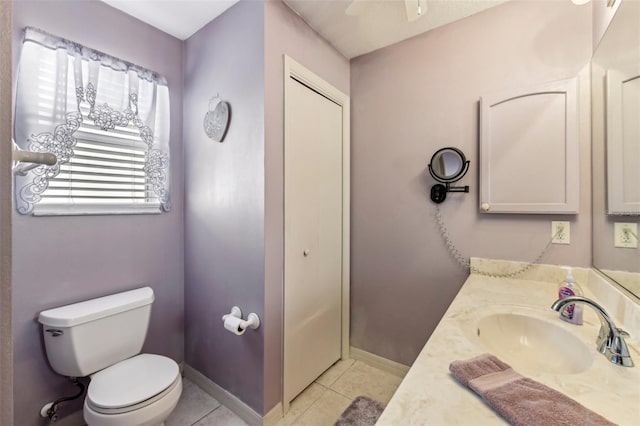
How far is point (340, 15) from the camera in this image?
1.66 meters

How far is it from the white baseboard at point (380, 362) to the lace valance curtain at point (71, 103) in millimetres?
1861

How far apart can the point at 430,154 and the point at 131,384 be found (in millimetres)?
2105

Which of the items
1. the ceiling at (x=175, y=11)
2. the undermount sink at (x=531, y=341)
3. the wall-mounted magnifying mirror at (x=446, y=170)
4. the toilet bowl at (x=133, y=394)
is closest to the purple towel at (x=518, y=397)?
the undermount sink at (x=531, y=341)

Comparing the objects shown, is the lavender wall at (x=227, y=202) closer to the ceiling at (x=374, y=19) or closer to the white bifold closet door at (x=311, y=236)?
the white bifold closet door at (x=311, y=236)

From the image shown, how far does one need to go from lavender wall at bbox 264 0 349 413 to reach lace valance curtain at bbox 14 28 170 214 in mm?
863

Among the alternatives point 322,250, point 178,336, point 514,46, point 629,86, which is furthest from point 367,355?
point 514,46

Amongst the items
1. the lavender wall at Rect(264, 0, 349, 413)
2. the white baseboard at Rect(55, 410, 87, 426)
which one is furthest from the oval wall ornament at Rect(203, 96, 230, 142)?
the white baseboard at Rect(55, 410, 87, 426)

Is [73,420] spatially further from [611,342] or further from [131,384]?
[611,342]

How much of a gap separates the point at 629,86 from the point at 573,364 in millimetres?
1022

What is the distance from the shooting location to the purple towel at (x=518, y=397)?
1.78 ft

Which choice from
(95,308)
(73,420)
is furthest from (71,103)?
(73,420)

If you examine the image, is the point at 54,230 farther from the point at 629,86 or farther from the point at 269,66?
the point at 629,86

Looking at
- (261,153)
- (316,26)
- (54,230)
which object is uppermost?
(316,26)

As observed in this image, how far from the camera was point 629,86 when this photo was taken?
3.28 feet
